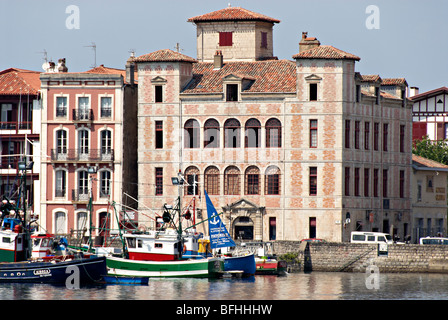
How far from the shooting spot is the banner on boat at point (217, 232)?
345 ft

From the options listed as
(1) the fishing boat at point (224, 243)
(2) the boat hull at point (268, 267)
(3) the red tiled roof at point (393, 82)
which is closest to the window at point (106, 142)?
(1) the fishing boat at point (224, 243)

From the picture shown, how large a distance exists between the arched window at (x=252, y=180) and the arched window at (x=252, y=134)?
72.7 inches

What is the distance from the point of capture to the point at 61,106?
389 feet

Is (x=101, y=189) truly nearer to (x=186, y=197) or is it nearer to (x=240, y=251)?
(x=186, y=197)

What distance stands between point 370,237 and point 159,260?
18.6m

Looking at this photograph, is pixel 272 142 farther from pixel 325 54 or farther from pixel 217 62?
pixel 217 62

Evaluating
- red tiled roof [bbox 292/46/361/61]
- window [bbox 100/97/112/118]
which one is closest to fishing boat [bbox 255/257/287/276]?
red tiled roof [bbox 292/46/361/61]

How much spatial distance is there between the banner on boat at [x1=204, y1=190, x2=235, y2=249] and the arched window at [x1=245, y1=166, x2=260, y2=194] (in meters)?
8.33

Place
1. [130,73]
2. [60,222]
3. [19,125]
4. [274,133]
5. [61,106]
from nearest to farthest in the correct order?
[274,133] → [61,106] → [60,222] → [130,73] → [19,125]

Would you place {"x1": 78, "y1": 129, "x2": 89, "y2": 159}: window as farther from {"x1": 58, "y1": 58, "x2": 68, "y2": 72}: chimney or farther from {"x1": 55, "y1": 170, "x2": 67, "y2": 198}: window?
{"x1": 58, "y1": 58, "x2": 68, "y2": 72}: chimney

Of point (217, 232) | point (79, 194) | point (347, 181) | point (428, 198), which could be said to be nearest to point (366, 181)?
point (347, 181)

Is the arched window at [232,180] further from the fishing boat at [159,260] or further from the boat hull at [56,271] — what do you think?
the boat hull at [56,271]

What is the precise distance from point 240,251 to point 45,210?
755 inches
